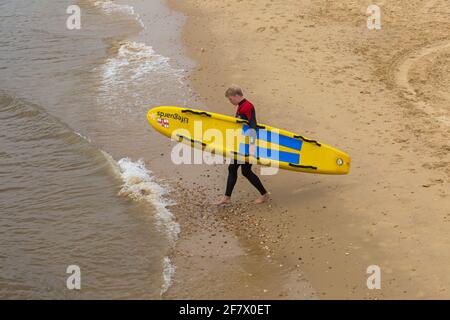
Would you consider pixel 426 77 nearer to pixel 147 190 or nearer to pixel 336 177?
pixel 336 177

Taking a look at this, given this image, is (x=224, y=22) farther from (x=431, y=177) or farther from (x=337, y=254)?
(x=337, y=254)

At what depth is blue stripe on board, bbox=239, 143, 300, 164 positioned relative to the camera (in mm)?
8992

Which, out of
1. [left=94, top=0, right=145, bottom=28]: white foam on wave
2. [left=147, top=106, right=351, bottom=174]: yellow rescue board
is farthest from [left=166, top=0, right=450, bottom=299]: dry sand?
[left=94, top=0, right=145, bottom=28]: white foam on wave

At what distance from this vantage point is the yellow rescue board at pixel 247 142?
28.9 feet

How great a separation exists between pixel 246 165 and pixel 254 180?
247 millimetres

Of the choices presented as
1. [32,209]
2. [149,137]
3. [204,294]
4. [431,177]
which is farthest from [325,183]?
[32,209]

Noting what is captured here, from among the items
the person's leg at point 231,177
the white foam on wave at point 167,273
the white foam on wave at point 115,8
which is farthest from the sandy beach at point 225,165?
the white foam on wave at point 115,8

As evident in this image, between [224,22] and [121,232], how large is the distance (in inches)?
356

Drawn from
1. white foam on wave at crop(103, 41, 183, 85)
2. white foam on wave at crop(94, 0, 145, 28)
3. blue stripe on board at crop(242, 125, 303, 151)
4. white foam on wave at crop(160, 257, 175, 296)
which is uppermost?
white foam on wave at crop(94, 0, 145, 28)

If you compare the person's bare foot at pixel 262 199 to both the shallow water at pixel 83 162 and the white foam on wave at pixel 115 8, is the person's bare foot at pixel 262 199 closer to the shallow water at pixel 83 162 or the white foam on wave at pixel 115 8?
the shallow water at pixel 83 162

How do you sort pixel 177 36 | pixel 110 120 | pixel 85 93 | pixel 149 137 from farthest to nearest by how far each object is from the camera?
pixel 177 36 < pixel 85 93 < pixel 110 120 < pixel 149 137

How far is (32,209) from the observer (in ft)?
31.7

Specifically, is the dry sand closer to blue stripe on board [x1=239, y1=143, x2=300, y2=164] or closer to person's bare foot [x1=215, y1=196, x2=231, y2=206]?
person's bare foot [x1=215, y1=196, x2=231, y2=206]

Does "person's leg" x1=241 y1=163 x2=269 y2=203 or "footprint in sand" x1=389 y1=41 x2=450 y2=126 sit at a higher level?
"footprint in sand" x1=389 y1=41 x2=450 y2=126
